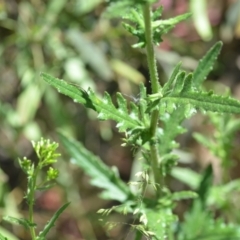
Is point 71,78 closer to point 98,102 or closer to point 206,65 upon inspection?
point 206,65

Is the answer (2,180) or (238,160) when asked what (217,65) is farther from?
(2,180)

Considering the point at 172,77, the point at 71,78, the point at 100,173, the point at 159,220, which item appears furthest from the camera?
the point at 71,78

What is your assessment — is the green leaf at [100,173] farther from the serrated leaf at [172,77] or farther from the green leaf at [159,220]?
the serrated leaf at [172,77]

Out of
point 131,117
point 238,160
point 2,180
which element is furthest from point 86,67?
point 131,117

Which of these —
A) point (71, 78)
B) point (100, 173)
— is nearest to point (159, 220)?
point (100, 173)

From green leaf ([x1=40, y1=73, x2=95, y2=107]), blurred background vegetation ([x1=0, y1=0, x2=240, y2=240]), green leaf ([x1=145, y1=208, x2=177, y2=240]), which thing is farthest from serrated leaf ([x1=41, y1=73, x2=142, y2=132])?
blurred background vegetation ([x1=0, y1=0, x2=240, y2=240])

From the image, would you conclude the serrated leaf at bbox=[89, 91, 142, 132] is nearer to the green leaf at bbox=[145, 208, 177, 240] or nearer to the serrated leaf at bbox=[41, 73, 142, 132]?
the serrated leaf at bbox=[41, 73, 142, 132]
